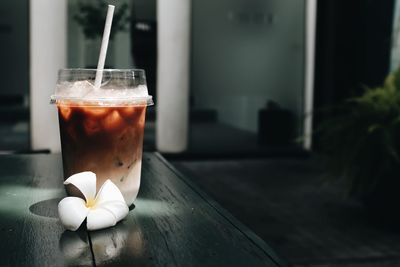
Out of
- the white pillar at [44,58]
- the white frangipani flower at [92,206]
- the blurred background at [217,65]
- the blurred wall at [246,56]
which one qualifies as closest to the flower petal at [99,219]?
the white frangipani flower at [92,206]

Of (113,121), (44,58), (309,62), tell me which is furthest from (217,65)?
(113,121)

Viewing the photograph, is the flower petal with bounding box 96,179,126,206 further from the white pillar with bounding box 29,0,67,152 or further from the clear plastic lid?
the white pillar with bounding box 29,0,67,152

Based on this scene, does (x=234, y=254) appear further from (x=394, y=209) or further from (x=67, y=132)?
(x=394, y=209)

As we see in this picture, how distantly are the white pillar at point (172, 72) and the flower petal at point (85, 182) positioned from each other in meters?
5.02

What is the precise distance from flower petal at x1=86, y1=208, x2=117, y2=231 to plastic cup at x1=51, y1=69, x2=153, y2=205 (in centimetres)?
11

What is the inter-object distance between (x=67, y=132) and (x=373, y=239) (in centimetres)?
244

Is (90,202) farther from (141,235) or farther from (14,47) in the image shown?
(14,47)

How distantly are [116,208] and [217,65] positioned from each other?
17.3 ft

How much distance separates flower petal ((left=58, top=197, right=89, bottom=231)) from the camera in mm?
797

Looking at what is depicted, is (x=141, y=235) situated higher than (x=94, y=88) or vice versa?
(x=94, y=88)

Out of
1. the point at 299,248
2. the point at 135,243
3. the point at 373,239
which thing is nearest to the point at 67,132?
the point at 135,243

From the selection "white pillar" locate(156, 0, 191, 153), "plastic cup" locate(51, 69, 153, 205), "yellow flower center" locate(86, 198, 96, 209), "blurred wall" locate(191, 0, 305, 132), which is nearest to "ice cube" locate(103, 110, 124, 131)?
"plastic cup" locate(51, 69, 153, 205)

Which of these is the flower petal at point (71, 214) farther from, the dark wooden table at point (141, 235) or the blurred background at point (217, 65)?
the blurred background at point (217, 65)

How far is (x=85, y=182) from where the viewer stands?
85cm
